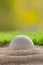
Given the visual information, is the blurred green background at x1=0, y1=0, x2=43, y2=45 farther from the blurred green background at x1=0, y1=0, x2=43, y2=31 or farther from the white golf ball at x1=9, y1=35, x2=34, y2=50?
the white golf ball at x1=9, y1=35, x2=34, y2=50

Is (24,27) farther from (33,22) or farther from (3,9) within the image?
(3,9)

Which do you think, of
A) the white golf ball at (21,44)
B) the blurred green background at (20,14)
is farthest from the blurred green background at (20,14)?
the white golf ball at (21,44)

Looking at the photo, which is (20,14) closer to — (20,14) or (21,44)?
(20,14)

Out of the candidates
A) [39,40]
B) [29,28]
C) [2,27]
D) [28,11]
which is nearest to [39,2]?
[28,11]

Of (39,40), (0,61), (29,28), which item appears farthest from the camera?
(29,28)

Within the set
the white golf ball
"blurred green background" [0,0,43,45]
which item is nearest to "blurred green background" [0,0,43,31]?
"blurred green background" [0,0,43,45]

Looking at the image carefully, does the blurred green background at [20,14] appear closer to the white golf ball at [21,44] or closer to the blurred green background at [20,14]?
the blurred green background at [20,14]

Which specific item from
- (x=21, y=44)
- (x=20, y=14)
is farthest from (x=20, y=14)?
(x=21, y=44)

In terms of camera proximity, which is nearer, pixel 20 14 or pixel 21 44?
pixel 21 44
